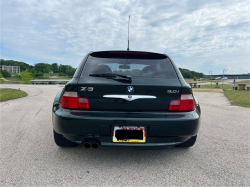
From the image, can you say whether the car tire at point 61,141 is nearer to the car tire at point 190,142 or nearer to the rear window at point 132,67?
the rear window at point 132,67

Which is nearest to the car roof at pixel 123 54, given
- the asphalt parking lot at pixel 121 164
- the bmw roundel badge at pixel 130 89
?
the bmw roundel badge at pixel 130 89

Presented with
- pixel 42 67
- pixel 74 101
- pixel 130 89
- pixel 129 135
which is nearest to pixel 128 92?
pixel 130 89

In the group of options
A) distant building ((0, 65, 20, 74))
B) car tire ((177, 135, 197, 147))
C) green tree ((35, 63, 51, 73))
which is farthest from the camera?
distant building ((0, 65, 20, 74))

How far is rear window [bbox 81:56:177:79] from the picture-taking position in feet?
7.73

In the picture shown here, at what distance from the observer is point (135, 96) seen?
212cm

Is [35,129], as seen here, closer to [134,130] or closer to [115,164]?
[115,164]

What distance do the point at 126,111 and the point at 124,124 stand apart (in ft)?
0.56

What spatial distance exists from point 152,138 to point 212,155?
3.81 feet

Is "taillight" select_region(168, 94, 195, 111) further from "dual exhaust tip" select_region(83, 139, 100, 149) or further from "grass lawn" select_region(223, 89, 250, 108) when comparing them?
"grass lawn" select_region(223, 89, 250, 108)

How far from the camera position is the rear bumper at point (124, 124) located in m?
2.05

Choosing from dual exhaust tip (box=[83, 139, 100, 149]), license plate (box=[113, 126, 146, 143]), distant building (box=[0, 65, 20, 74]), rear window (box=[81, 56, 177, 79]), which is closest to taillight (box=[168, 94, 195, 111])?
rear window (box=[81, 56, 177, 79])

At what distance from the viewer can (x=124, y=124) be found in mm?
2051

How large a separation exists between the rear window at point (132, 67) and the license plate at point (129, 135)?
0.69 meters

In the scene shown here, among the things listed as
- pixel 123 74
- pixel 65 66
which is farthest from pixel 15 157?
pixel 65 66
